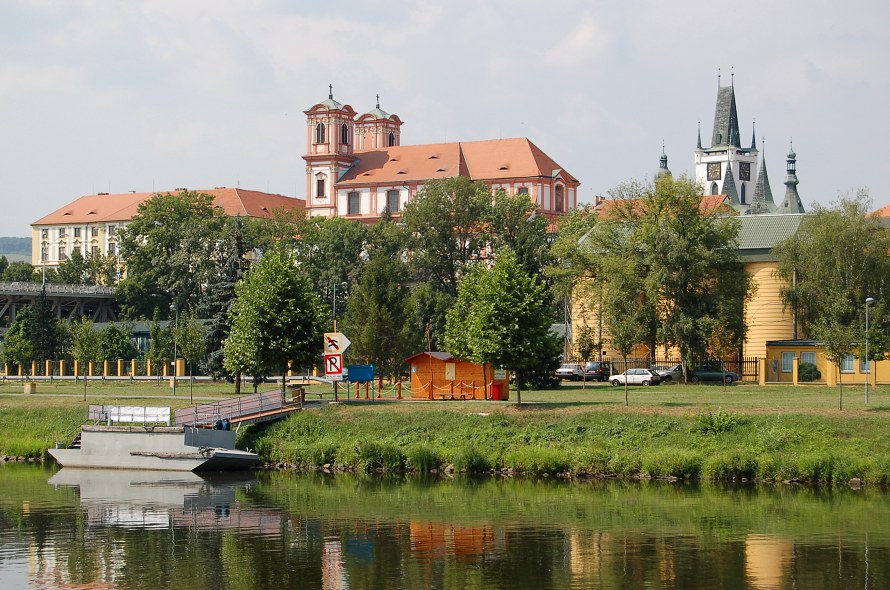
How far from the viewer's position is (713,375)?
73062 millimetres

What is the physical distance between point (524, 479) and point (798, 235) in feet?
110

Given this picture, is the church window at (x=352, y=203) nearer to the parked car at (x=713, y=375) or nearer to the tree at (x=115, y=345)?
the tree at (x=115, y=345)

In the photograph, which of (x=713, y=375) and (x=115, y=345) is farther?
(x=115, y=345)

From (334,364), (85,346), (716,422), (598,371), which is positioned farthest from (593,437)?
(85,346)

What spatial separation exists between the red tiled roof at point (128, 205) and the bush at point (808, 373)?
10465 cm

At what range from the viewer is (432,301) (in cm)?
8912

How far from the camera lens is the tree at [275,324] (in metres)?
56.0

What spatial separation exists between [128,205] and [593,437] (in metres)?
147

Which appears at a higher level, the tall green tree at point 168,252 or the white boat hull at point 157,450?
the tall green tree at point 168,252

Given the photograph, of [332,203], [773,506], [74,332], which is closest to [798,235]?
[773,506]

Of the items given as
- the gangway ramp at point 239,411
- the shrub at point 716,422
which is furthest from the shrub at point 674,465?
the gangway ramp at point 239,411

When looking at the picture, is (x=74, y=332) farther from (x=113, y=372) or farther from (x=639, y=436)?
(x=639, y=436)

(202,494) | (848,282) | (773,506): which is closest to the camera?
(773,506)

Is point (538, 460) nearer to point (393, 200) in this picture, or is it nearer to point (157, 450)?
point (157, 450)
